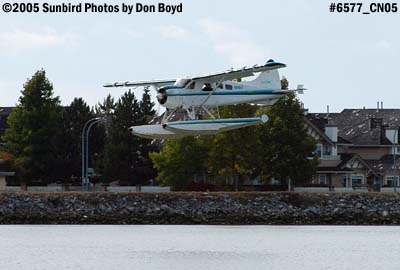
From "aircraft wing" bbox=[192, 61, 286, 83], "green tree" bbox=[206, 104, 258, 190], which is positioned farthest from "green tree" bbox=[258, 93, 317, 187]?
"aircraft wing" bbox=[192, 61, 286, 83]

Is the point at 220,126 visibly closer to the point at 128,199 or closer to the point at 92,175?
the point at 128,199

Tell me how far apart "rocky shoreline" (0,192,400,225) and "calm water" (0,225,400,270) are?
3.60m

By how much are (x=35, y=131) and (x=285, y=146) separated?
1736 centimetres

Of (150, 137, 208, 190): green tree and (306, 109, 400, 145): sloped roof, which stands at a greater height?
(306, 109, 400, 145): sloped roof

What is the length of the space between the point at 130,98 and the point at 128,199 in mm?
36559

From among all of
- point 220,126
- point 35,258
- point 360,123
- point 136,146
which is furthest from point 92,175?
point 35,258

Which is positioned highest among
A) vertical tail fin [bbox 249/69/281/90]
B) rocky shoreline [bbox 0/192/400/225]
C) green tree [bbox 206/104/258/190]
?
vertical tail fin [bbox 249/69/281/90]

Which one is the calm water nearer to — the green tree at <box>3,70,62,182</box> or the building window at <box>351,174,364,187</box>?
the green tree at <box>3,70,62,182</box>

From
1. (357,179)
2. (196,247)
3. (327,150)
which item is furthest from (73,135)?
(196,247)

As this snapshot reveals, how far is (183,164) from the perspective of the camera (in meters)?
95.5

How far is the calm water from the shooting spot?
46322 millimetres

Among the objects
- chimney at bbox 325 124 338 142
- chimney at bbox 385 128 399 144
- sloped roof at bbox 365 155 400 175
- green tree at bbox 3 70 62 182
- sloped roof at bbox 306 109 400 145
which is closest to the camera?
green tree at bbox 3 70 62 182

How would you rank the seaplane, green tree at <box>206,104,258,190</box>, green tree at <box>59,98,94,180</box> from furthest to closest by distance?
green tree at <box>59,98,94,180</box>
green tree at <box>206,104,258,190</box>
the seaplane

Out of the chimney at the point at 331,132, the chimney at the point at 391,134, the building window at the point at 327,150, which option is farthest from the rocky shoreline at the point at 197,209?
the chimney at the point at 391,134
